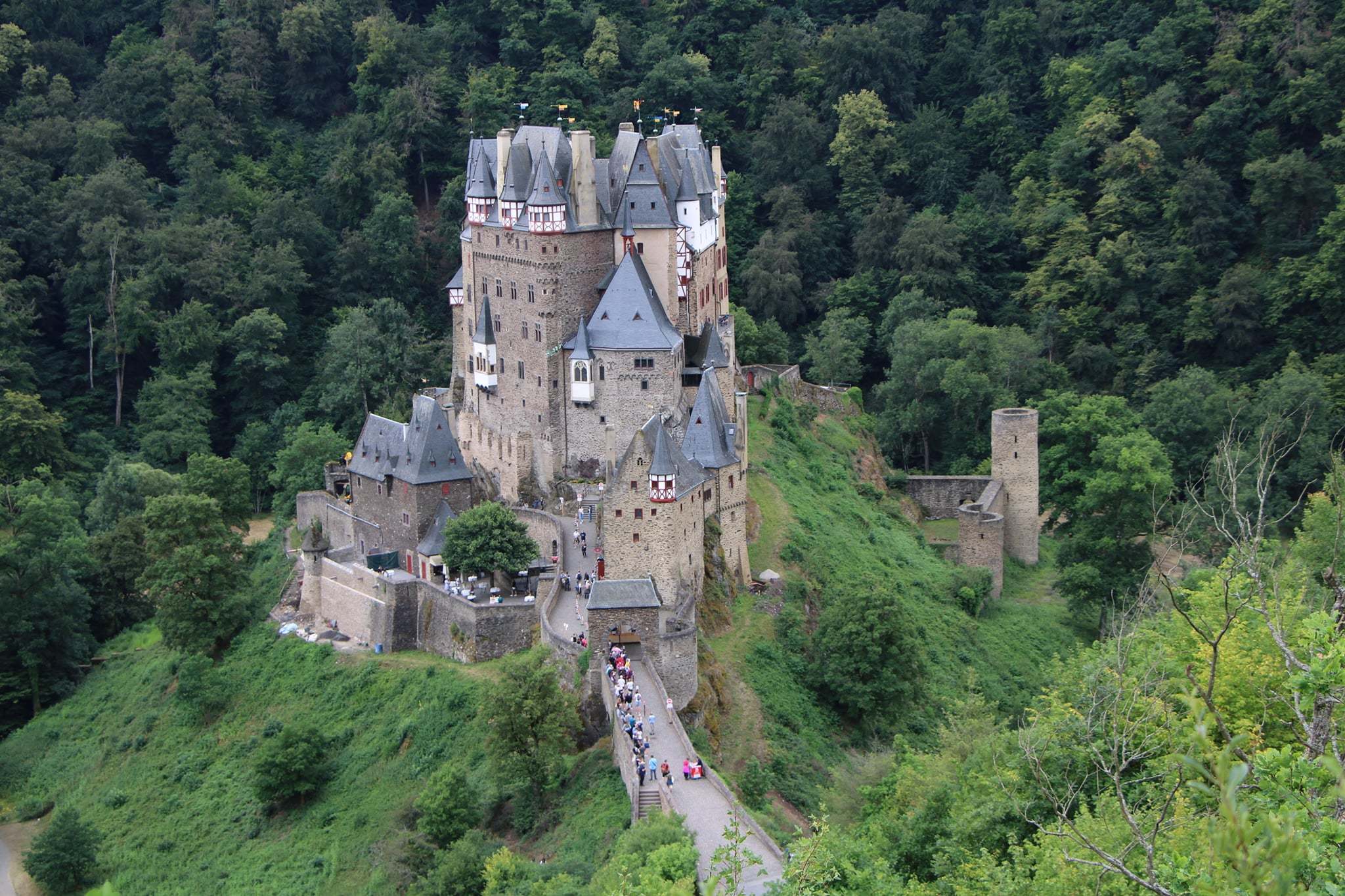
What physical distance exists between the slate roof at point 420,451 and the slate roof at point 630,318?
529cm

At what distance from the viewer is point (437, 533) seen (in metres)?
55.7

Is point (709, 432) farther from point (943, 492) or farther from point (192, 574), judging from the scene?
point (943, 492)

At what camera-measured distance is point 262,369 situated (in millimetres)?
80688

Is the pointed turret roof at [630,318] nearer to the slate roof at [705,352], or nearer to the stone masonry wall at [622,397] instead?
the stone masonry wall at [622,397]

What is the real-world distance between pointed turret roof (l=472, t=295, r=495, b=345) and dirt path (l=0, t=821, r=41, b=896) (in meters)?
22.3

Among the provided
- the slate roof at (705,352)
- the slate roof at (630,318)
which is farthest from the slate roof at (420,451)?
the slate roof at (705,352)

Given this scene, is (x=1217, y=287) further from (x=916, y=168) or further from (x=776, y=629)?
(x=776, y=629)

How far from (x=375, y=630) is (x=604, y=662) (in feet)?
41.6

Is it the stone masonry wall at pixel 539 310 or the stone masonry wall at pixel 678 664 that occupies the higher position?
the stone masonry wall at pixel 539 310

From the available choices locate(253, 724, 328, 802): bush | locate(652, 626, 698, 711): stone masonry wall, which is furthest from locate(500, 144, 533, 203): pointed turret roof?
locate(253, 724, 328, 802): bush

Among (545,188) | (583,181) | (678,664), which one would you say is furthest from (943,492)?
(678,664)

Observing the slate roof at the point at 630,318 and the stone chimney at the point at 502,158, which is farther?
the stone chimney at the point at 502,158

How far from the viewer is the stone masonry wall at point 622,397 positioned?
54.8m

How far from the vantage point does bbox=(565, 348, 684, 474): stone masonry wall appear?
5475cm
